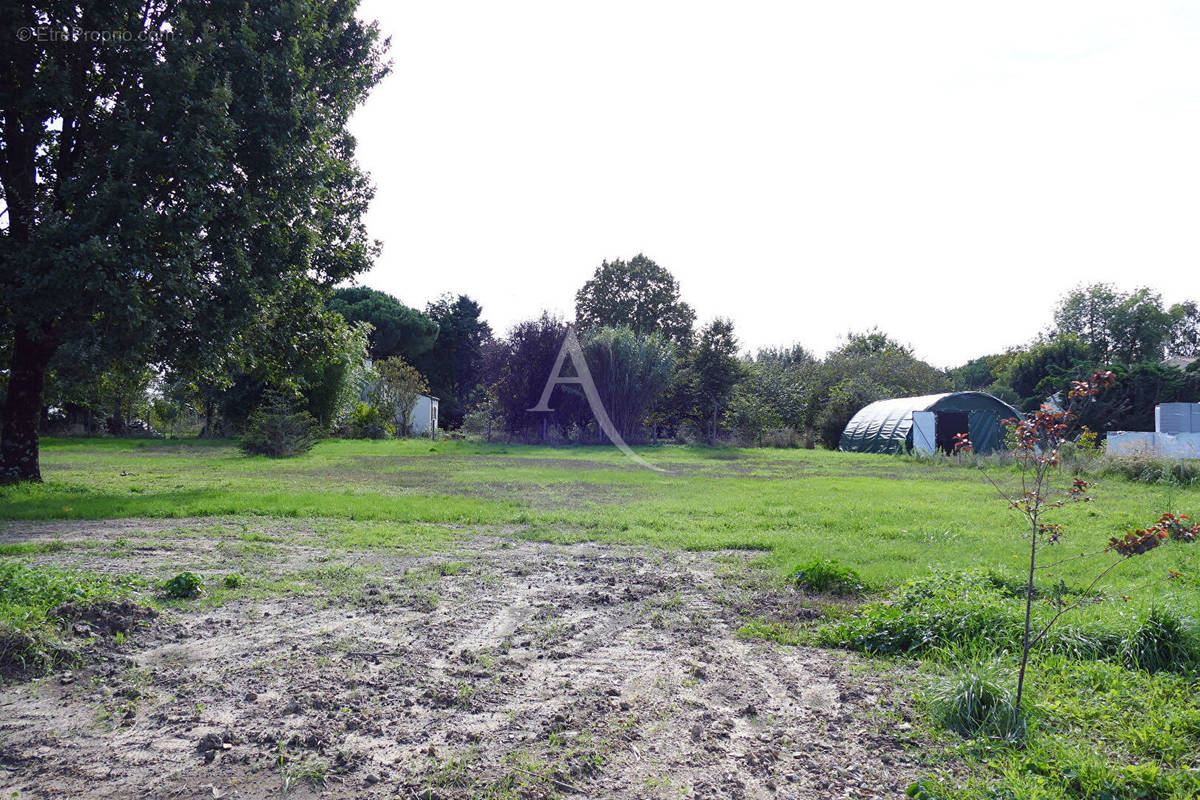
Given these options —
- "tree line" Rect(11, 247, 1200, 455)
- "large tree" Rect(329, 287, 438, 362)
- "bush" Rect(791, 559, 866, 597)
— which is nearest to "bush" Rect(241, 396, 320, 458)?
"tree line" Rect(11, 247, 1200, 455)

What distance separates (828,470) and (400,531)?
1261 centimetres

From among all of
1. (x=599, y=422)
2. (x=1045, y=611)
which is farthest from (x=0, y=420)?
(x=599, y=422)

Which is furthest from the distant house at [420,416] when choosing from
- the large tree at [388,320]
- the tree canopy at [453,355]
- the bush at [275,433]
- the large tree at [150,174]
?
the large tree at [150,174]

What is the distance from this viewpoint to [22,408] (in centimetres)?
1102

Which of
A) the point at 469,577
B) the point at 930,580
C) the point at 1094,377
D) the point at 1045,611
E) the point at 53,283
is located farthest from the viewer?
the point at 53,283

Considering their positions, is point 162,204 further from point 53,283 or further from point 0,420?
point 0,420

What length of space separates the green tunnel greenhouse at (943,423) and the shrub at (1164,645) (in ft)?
65.0

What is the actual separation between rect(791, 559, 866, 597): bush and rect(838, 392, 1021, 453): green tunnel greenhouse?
18.7 meters

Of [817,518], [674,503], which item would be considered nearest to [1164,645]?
[817,518]

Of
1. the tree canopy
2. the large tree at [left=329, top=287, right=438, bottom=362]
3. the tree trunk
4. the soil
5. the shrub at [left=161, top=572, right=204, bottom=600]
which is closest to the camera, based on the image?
the soil

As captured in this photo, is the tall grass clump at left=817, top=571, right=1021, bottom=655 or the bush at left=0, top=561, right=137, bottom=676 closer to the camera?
the bush at left=0, top=561, right=137, bottom=676

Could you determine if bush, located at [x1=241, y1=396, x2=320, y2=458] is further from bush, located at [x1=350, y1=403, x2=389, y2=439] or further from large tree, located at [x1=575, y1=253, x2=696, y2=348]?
large tree, located at [x1=575, y1=253, x2=696, y2=348]

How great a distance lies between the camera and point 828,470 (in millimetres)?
17594

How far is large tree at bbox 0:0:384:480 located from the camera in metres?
8.88
